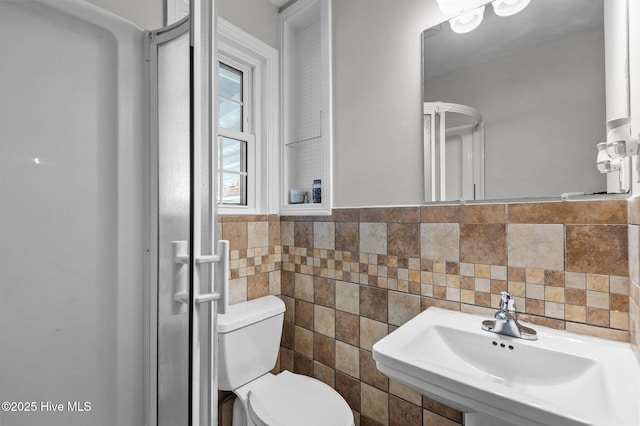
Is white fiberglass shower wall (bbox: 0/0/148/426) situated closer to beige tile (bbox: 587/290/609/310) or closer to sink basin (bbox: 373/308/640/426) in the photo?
sink basin (bbox: 373/308/640/426)

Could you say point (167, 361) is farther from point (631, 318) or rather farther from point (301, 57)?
point (301, 57)

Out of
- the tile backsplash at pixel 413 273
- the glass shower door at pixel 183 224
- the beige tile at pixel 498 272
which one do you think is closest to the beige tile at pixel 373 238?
the tile backsplash at pixel 413 273

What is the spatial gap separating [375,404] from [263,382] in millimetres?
562

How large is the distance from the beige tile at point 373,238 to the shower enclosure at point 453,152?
266mm

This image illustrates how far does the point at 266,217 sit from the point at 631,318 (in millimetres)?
1611

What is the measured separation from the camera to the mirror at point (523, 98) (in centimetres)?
100

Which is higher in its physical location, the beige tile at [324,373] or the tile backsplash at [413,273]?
the tile backsplash at [413,273]

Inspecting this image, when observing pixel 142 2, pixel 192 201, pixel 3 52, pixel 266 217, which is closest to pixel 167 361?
pixel 192 201

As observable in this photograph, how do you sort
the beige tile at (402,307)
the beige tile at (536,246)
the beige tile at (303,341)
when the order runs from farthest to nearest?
the beige tile at (303,341) < the beige tile at (402,307) < the beige tile at (536,246)

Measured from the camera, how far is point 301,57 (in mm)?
2006

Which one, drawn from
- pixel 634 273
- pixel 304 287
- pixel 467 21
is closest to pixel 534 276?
pixel 634 273

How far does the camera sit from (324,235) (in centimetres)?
170

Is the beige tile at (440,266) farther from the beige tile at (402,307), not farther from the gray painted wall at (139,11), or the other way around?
the gray painted wall at (139,11)

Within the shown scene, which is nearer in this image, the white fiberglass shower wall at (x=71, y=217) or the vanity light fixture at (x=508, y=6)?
the white fiberglass shower wall at (x=71, y=217)
